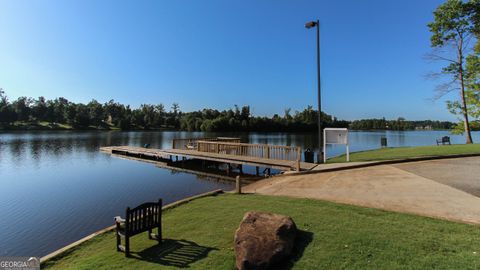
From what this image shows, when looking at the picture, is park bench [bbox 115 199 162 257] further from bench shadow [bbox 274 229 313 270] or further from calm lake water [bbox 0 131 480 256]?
calm lake water [bbox 0 131 480 256]

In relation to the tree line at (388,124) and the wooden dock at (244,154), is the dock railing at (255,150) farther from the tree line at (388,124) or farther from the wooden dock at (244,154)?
the tree line at (388,124)

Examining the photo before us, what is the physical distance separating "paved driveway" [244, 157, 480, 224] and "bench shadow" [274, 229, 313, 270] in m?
2.65

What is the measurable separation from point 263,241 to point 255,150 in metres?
14.1

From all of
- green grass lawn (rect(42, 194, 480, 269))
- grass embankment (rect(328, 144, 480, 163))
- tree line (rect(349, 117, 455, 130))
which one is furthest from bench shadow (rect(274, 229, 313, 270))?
tree line (rect(349, 117, 455, 130))

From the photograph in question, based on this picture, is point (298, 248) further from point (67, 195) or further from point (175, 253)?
point (67, 195)

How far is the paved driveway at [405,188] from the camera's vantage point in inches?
231

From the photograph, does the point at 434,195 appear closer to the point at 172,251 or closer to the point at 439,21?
the point at 172,251

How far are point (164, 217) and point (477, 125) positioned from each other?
3026cm

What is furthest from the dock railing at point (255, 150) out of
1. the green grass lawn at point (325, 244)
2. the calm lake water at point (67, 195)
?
the green grass lawn at point (325, 244)

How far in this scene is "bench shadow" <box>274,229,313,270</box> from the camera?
3.75 m

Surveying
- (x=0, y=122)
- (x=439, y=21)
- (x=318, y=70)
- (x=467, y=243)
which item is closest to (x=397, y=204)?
(x=467, y=243)

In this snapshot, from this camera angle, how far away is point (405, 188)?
7762 millimetres

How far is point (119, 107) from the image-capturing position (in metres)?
116

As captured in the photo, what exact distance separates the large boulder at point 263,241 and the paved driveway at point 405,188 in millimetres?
3155
